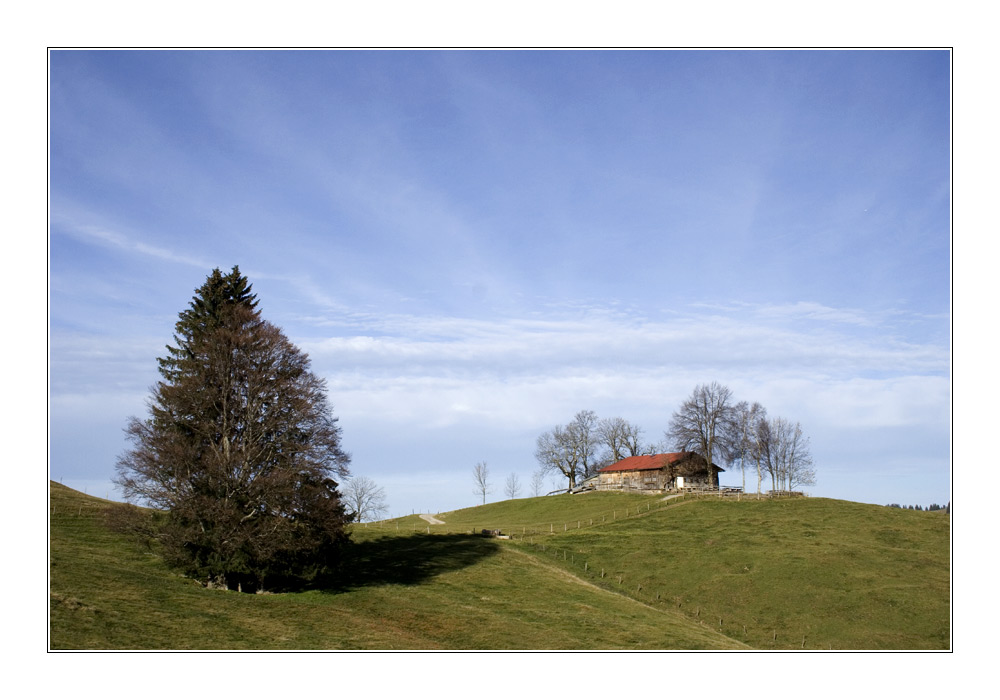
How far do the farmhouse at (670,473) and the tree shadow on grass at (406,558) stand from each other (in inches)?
1772

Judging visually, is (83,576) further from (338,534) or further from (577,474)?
(577,474)

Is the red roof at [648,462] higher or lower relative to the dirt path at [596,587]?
higher

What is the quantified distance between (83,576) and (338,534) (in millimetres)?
11595

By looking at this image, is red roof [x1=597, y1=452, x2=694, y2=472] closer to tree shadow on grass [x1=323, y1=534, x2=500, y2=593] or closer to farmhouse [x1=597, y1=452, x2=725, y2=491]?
farmhouse [x1=597, y1=452, x2=725, y2=491]

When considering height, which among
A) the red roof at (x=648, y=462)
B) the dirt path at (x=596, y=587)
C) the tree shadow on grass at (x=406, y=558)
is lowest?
the dirt path at (x=596, y=587)

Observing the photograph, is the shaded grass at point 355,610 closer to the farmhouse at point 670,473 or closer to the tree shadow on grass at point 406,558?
the tree shadow on grass at point 406,558

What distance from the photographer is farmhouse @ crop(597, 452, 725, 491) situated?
97375 millimetres

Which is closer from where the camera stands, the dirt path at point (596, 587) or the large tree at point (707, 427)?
the dirt path at point (596, 587)

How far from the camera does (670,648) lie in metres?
30.8

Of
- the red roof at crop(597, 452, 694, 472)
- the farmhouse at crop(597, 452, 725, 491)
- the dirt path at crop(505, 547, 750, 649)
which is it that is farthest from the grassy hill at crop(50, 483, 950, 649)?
the red roof at crop(597, 452, 694, 472)

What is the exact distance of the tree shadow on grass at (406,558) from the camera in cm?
4012

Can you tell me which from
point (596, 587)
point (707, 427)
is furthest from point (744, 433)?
point (596, 587)

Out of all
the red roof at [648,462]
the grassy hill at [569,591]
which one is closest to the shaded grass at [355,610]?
the grassy hill at [569,591]

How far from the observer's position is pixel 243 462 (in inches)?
1348
